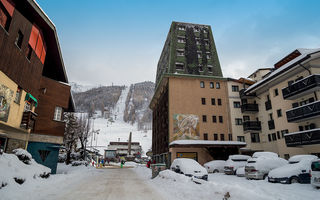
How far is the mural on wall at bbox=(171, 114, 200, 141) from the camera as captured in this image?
30087 millimetres

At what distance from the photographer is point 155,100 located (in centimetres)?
4622

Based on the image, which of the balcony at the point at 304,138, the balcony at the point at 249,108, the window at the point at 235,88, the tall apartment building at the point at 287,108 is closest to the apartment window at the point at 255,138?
the tall apartment building at the point at 287,108

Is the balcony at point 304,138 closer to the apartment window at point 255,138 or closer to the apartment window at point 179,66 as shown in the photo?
the apartment window at point 255,138

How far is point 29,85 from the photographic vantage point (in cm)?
1541

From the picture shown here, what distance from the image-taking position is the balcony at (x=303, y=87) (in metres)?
20.6

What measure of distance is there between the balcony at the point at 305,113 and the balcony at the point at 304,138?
1580mm

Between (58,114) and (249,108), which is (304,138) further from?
(58,114)

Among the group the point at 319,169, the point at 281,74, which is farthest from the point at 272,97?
the point at 319,169

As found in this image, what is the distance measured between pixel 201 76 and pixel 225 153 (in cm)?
1368

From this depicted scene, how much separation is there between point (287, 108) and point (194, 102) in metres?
13.2

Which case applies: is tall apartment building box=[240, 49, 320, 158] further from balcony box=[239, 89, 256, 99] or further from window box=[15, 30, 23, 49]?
window box=[15, 30, 23, 49]

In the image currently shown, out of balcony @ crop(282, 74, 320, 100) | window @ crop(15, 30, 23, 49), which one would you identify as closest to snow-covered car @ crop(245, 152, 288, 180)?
balcony @ crop(282, 74, 320, 100)

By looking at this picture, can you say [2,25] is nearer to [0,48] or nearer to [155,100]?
[0,48]

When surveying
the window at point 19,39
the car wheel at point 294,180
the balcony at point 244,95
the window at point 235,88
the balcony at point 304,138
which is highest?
the window at point 235,88
